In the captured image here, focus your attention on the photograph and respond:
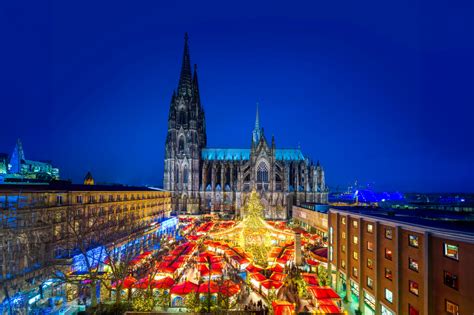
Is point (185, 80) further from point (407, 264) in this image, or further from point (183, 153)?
point (407, 264)

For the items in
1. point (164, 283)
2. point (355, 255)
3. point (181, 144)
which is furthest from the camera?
point (181, 144)

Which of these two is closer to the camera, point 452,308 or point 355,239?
point 452,308

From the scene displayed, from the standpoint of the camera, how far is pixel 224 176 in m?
87.2

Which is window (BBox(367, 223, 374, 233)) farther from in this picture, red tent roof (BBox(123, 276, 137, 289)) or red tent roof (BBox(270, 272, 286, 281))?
red tent roof (BBox(123, 276, 137, 289))

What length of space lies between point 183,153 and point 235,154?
1975 centimetres

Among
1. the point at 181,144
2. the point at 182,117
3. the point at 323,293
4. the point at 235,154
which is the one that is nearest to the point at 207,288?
the point at 323,293

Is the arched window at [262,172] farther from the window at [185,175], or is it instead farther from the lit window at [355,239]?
the lit window at [355,239]

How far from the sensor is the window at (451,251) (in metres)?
15.6

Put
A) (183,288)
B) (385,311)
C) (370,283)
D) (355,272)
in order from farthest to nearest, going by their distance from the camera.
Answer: (355,272) < (370,283) < (183,288) < (385,311)

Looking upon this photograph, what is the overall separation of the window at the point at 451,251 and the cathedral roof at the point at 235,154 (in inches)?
2985

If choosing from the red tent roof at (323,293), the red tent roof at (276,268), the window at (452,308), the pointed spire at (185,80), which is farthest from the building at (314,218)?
the pointed spire at (185,80)

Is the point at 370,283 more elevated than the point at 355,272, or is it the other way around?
the point at 370,283

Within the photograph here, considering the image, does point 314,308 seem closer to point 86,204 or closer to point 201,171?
point 86,204

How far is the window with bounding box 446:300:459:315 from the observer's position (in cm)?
1547
